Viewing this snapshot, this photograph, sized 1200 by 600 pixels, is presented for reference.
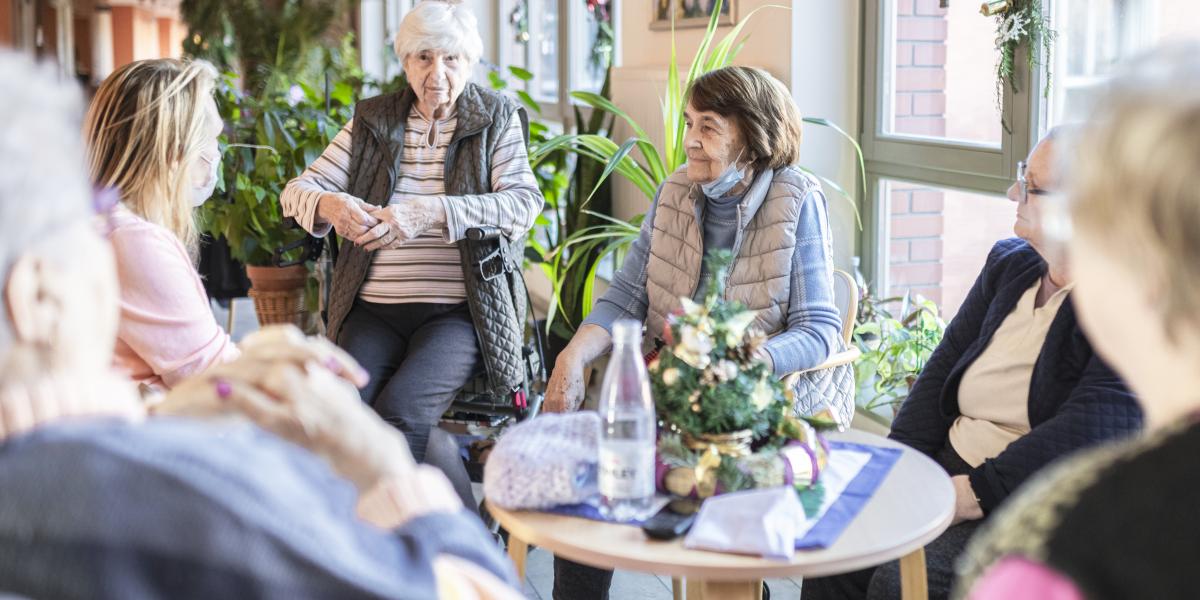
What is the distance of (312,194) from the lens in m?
3.09

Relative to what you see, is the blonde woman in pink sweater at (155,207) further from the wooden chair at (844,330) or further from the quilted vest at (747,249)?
the wooden chair at (844,330)

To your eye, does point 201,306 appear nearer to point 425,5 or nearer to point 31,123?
point 425,5

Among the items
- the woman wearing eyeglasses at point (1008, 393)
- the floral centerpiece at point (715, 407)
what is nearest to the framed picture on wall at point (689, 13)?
the woman wearing eyeglasses at point (1008, 393)

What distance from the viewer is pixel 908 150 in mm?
3473

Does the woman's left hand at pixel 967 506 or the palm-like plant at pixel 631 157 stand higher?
the palm-like plant at pixel 631 157

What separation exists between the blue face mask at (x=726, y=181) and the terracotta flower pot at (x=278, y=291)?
249 centimetres

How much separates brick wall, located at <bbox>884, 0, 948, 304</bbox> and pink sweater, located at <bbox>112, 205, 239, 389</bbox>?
212 centimetres

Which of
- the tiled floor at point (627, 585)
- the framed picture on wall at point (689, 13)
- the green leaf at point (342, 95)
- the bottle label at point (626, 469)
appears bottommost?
the tiled floor at point (627, 585)

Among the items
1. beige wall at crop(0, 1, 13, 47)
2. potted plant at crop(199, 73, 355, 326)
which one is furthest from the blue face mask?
beige wall at crop(0, 1, 13, 47)

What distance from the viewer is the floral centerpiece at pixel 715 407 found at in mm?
1803

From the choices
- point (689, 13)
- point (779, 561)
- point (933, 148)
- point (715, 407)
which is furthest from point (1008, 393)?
point (689, 13)

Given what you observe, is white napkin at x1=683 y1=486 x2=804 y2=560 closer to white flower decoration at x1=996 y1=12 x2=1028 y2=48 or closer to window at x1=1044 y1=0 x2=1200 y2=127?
window at x1=1044 y1=0 x2=1200 y2=127

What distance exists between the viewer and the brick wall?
346 centimetres

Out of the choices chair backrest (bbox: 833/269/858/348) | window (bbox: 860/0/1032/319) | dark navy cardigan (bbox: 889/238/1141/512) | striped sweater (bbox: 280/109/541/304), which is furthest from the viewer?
window (bbox: 860/0/1032/319)
